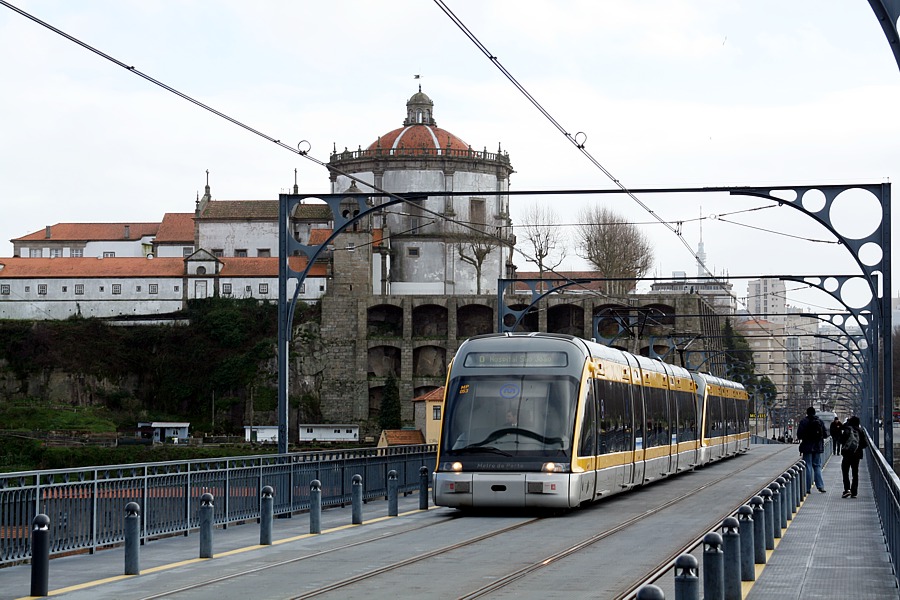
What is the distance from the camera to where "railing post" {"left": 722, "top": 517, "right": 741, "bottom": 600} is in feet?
37.2

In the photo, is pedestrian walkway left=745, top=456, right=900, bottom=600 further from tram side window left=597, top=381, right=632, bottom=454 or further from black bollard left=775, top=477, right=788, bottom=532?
tram side window left=597, top=381, right=632, bottom=454

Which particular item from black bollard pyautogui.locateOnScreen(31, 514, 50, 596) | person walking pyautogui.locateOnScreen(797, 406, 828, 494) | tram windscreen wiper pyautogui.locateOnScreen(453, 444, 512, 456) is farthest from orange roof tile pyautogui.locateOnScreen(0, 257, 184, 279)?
black bollard pyautogui.locateOnScreen(31, 514, 50, 596)

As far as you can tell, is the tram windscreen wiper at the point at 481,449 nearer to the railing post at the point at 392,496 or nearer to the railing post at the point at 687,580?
the railing post at the point at 392,496

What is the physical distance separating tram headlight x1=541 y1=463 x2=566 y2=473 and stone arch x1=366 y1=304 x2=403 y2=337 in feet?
286

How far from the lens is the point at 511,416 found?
21172 millimetres

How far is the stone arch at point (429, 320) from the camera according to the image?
360 feet

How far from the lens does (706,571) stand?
1016 centimetres

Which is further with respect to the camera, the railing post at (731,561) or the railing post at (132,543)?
the railing post at (132,543)

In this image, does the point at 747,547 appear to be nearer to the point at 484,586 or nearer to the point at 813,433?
the point at 484,586

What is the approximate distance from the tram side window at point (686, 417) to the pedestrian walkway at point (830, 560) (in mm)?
10807

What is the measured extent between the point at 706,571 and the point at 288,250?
58.9 ft

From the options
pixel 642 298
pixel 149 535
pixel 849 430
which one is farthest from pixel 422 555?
pixel 642 298

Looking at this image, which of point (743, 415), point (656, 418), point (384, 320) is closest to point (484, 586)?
point (656, 418)

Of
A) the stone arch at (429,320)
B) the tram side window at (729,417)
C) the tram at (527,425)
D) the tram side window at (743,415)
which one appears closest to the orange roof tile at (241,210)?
the stone arch at (429,320)
